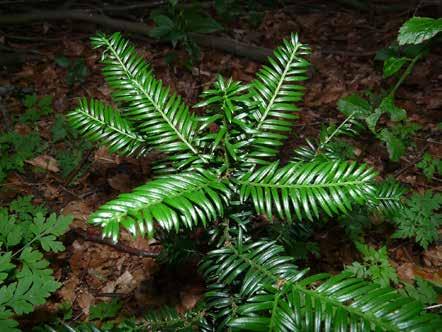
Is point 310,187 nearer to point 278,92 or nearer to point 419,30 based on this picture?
point 278,92

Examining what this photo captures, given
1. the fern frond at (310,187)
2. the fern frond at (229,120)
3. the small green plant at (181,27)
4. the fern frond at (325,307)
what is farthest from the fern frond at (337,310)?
the small green plant at (181,27)

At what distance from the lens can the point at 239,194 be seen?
134 centimetres

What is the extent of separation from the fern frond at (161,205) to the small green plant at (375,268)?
5.33ft

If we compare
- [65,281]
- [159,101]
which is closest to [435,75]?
[159,101]

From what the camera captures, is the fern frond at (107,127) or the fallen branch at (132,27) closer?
the fern frond at (107,127)

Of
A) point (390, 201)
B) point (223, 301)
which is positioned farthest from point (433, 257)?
point (223, 301)

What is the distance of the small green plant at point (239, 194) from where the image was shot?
40.8 inches

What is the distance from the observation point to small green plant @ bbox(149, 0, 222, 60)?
4.19 meters

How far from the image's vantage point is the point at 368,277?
2496 millimetres

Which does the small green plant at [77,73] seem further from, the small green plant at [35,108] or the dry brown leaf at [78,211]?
the dry brown leaf at [78,211]

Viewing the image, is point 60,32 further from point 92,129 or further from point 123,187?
point 92,129

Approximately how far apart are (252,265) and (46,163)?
9.38 ft

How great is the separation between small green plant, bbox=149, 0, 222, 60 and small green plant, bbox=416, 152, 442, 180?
8.31ft

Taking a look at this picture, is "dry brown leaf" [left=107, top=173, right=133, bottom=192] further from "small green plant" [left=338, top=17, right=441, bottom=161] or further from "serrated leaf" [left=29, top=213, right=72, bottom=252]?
"small green plant" [left=338, top=17, right=441, bottom=161]
